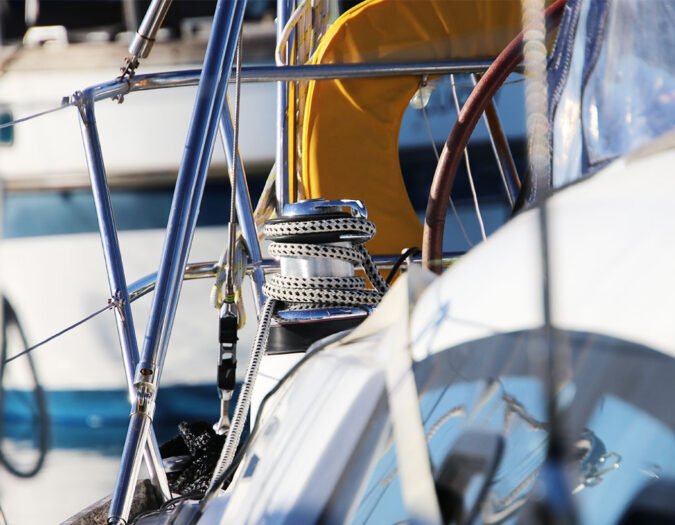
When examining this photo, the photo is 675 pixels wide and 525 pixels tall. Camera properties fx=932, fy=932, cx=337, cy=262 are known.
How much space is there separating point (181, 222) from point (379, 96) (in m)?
0.78

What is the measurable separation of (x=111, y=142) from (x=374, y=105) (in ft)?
8.90

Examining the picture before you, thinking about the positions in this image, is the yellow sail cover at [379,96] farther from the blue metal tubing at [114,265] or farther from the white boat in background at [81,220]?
the white boat in background at [81,220]

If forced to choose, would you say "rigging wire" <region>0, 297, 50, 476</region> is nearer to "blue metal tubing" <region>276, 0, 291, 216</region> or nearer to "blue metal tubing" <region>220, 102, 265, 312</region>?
"blue metal tubing" <region>276, 0, 291, 216</region>

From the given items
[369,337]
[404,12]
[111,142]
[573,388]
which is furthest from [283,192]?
[111,142]

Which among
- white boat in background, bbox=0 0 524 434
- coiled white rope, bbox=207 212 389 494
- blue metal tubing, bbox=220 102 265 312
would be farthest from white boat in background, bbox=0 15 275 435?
coiled white rope, bbox=207 212 389 494

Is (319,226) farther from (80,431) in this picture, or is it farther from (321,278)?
(80,431)

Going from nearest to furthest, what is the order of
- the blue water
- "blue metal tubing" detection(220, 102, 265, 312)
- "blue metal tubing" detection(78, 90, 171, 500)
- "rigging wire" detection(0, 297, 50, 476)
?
"blue metal tubing" detection(78, 90, 171, 500) < "blue metal tubing" detection(220, 102, 265, 312) < the blue water < "rigging wire" detection(0, 297, 50, 476)

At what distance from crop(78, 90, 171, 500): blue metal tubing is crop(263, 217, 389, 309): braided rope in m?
0.26

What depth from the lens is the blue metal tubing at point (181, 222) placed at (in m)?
1.16

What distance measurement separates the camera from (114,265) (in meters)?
1.38

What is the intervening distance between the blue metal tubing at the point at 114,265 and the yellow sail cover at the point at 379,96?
1.96ft

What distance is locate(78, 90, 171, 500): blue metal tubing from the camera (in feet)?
4.28

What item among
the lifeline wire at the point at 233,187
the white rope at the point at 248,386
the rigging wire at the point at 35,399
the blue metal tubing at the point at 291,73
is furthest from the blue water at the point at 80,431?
the white rope at the point at 248,386

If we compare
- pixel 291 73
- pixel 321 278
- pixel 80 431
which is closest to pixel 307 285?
pixel 321 278
